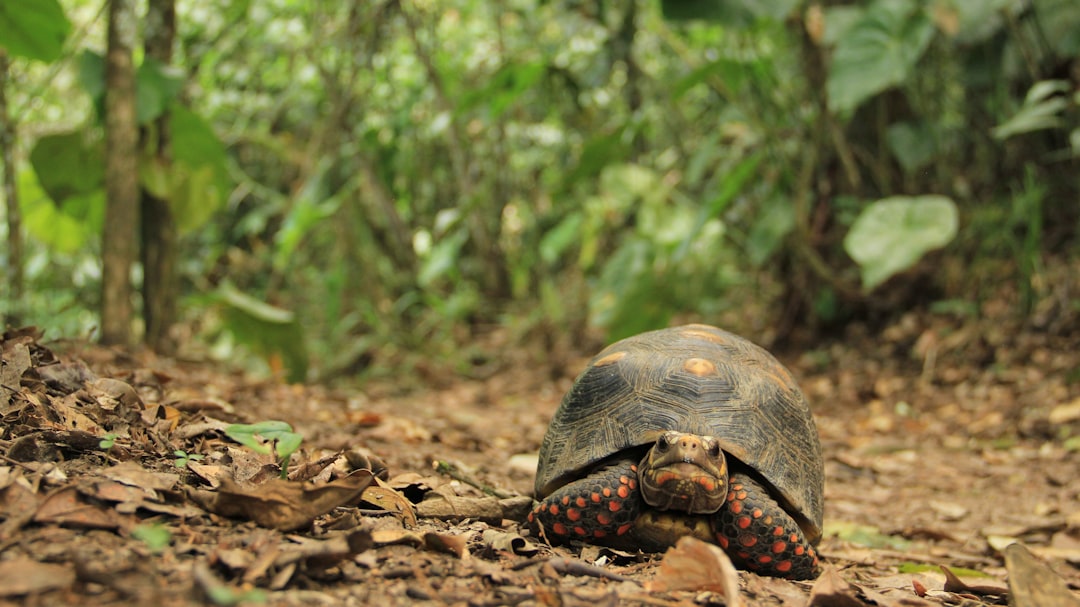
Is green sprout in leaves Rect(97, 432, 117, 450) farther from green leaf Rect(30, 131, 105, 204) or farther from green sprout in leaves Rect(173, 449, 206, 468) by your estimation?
green leaf Rect(30, 131, 105, 204)

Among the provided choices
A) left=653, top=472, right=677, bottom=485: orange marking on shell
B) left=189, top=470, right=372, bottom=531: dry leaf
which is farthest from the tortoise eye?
left=189, top=470, right=372, bottom=531: dry leaf

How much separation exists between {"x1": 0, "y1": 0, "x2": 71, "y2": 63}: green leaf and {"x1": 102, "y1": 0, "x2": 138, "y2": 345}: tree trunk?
9.5 inches

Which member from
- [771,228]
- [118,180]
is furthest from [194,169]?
[771,228]

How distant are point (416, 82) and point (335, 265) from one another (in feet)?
7.03

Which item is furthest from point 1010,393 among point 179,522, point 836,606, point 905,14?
point 179,522

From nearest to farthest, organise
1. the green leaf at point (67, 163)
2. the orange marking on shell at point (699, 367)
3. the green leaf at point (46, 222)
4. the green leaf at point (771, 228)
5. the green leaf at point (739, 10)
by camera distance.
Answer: the orange marking on shell at point (699, 367) < the green leaf at point (67, 163) < the green leaf at point (739, 10) < the green leaf at point (46, 222) < the green leaf at point (771, 228)

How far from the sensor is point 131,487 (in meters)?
1.77

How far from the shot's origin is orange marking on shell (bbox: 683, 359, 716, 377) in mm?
2402

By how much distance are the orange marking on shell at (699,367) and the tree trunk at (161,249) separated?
11.6 ft

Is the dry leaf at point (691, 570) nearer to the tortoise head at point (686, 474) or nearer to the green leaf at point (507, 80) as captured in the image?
the tortoise head at point (686, 474)

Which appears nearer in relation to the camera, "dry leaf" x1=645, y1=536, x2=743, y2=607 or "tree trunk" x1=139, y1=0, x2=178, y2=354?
"dry leaf" x1=645, y1=536, x2=743, y2=607

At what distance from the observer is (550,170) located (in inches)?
345

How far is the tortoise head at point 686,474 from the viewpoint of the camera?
2074 mm

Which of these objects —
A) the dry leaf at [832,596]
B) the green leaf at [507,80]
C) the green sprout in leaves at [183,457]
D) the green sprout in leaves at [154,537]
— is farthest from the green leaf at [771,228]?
the green sprout in leaves at [154,537]
